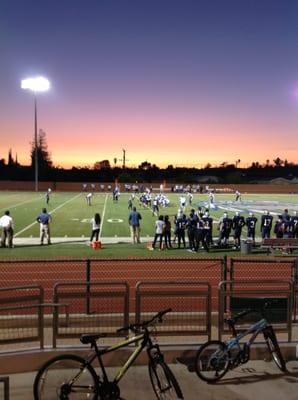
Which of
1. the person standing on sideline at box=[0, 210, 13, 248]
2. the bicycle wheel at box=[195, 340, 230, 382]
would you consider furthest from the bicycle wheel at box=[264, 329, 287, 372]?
the person standing on sideline at box=[0, 210, 13, 248]

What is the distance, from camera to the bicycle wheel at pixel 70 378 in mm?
5633

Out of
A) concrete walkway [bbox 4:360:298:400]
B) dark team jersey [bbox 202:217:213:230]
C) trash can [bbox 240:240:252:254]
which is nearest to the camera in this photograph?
concrete walkway [bbox 4:360:298:400]

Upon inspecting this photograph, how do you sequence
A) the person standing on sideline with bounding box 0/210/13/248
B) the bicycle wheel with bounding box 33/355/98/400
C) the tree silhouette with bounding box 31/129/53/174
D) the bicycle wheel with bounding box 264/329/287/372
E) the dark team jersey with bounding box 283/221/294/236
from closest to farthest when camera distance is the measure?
the bicycle wheel with bounding box 33/355/98/400
the bicycle wheel with bounding box 264/329/287/372
the person standing on sideline with bounding box 0/210/13/248
the dark team jersey with bounding box 283/221/294/236
the tree silhouette with bounding box 31/129/53/174

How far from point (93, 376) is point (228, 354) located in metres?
1.96

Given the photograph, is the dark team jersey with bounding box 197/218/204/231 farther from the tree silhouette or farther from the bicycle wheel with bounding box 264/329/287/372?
the tree silhouette

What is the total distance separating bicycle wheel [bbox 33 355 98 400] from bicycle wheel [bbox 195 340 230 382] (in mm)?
1600

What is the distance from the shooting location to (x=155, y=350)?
6.03 meters

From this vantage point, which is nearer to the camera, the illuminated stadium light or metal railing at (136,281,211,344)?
metal railing at (136,281,211,344)

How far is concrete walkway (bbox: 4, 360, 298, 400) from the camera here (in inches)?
242

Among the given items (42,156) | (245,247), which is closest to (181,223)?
(245,247)

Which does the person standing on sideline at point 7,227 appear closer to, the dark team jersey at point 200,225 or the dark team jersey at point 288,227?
the dark team jersey at point 200,225

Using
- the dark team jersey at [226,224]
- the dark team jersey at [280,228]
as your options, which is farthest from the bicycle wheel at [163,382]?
the dark team jersey at [280,228]

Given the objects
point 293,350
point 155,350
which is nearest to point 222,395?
point 155,350

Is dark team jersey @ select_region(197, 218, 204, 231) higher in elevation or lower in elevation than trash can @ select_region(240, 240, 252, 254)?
higher
